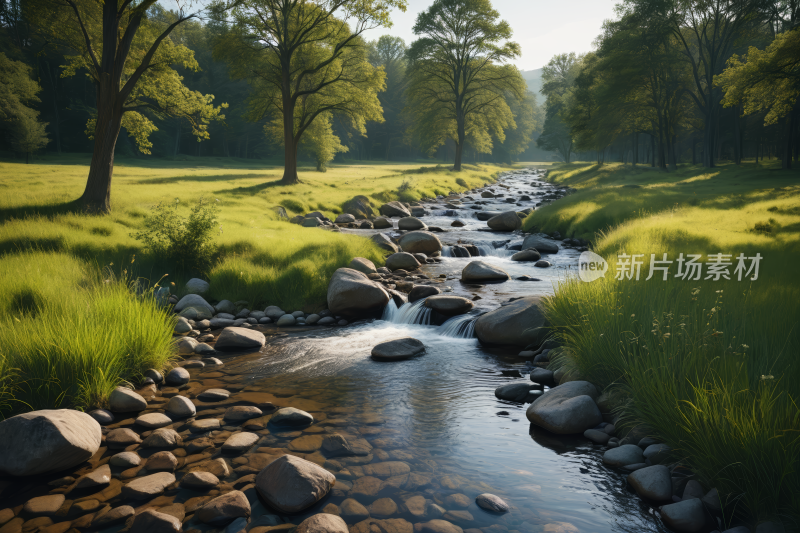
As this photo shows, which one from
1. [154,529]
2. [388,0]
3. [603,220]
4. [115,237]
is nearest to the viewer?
[154,529]

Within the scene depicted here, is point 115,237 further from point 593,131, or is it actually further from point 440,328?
point 593,131

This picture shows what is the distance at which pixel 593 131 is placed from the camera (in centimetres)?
3819

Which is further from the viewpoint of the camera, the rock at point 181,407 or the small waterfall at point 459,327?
the small waterfall at point 459,327

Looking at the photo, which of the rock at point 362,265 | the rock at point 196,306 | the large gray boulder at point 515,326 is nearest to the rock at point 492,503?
the large gray boulder at point 515,326

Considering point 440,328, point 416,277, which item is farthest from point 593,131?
point 440,328

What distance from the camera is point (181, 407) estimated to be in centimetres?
505

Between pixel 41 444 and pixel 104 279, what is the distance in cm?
475

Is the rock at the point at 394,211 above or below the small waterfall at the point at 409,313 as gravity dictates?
above

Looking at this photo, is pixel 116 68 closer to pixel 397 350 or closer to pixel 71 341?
pixel 71 341

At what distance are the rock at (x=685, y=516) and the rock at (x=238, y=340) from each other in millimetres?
5824

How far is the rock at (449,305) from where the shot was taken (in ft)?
28.2

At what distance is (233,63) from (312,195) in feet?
26.9

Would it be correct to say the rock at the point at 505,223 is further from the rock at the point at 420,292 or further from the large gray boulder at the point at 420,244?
the rock at the point at 420,292

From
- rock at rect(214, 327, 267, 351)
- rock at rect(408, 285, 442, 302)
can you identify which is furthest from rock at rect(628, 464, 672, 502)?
rock at rect(408, 285, 442, 302)
